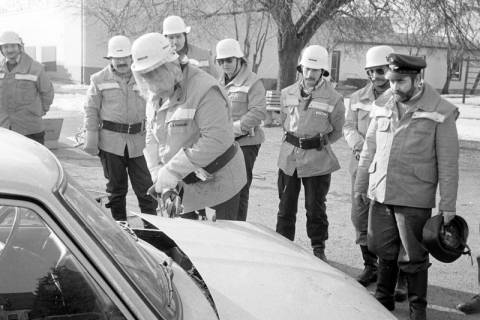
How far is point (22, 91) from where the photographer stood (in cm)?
751

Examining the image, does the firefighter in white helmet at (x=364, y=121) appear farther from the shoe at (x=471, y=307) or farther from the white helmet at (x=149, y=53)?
the white helmet at (x=149, y=53)

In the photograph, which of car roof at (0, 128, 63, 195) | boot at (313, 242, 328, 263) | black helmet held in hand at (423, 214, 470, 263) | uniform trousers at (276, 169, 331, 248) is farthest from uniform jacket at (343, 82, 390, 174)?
car roof at (0, 128, 63, 195)

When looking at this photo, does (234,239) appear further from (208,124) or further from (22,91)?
(22,91)

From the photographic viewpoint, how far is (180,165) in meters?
4.04

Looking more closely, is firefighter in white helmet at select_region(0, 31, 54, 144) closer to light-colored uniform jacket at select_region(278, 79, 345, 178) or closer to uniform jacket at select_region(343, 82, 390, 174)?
light-colored uniform jacket at select_region(278, 79, 345, 178)

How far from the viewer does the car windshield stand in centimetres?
202

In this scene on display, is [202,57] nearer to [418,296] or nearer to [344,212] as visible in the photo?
[344,212]

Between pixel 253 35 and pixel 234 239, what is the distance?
2990 centimetres

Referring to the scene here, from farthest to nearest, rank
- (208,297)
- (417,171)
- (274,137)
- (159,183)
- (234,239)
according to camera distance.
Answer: (274,137) → (417,171) → (159,183) → (234,239) → (208,297)

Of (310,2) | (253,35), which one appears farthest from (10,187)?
(253,35)

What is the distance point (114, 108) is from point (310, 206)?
2.12 meters

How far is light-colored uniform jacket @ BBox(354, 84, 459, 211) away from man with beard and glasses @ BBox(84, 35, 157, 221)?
A: 2599 mm

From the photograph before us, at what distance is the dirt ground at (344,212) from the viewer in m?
5.26

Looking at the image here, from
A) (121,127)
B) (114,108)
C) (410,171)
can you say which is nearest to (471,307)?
(410,171)
